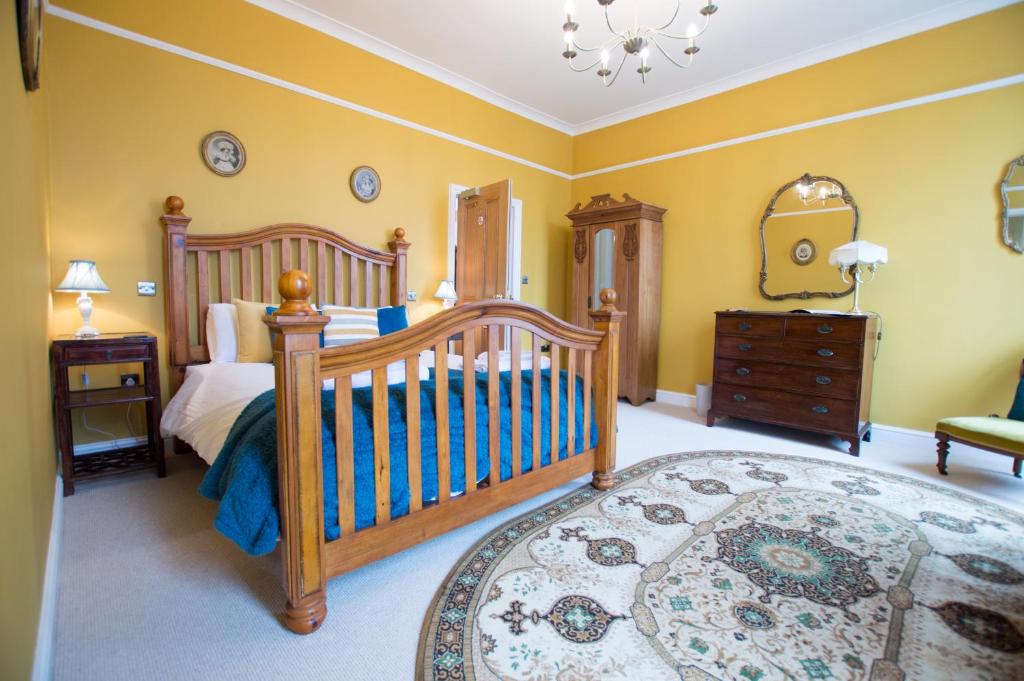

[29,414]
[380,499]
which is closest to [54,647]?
[29,414]

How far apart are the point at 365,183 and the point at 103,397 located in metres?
2.34

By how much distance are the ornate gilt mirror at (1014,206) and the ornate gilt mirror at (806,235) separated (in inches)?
31.9

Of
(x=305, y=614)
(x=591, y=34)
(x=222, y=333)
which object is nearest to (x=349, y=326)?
(x=222, y=333)

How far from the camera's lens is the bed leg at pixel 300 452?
1253 mm

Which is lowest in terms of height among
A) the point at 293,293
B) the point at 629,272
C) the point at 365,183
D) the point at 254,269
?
the point at 293,293

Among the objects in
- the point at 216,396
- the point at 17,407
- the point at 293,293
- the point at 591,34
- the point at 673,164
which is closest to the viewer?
the point at 17,407

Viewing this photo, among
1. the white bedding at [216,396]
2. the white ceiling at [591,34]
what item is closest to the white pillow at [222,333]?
the white bedding at [216,396]

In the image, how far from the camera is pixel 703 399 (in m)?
4.16

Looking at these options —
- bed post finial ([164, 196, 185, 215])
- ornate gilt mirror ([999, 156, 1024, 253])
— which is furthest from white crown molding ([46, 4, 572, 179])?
ornate gilt mirror ([999, 156, 1024, 253])

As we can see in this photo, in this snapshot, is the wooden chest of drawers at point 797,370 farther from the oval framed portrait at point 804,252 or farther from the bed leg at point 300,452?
the bed leg at point 300,452

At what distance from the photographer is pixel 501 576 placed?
5.41ft

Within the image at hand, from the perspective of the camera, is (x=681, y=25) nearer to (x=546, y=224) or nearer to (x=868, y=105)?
(x=868, y=105)

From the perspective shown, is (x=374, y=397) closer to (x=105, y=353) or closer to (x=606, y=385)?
(x=606, y=385)

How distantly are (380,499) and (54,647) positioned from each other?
0.96 meters
